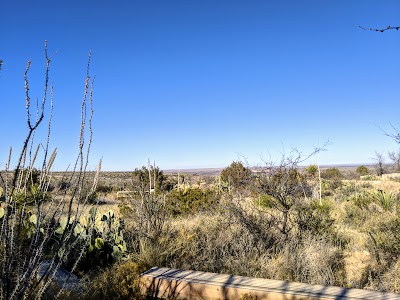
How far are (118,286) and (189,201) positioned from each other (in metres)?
7.52

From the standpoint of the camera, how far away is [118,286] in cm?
399

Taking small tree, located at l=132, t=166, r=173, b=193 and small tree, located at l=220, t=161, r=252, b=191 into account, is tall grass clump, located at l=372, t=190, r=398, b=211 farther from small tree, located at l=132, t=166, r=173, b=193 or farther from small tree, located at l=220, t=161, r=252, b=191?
small tree, located at l=132, t=166, r=173, b=193

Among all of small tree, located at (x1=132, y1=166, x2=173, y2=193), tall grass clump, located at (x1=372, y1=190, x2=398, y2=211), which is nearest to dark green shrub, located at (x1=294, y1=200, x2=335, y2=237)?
small tree, located at (x1=132, y1=166, x2=173, y2=193)

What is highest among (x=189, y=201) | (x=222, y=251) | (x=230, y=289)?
(x=189, y=201)

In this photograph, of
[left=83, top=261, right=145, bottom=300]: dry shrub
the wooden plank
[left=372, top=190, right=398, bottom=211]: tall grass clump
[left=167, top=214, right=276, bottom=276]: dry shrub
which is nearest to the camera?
the wooden plank

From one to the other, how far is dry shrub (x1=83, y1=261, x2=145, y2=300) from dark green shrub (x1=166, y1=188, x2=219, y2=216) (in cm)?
604

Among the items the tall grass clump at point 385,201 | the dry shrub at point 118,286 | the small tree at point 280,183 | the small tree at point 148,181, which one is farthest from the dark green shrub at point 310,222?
the tall grass clump at point 385,201

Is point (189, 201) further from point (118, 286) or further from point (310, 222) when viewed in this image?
point (118, 286)

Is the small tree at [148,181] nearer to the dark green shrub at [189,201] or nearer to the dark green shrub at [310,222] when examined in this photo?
the dark green shrub at [189,201]

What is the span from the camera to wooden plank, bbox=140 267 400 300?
10.3 feet

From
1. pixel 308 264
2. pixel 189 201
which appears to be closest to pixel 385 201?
pixel 189 201

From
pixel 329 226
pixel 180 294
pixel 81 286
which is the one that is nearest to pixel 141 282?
pixel 180 294

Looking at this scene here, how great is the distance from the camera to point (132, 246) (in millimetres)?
6023

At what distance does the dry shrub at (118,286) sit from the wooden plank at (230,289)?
16 cm
